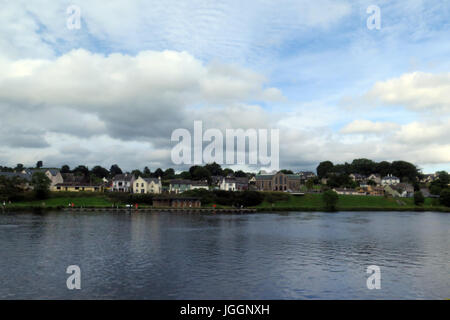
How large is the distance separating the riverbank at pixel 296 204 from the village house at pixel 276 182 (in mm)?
31589

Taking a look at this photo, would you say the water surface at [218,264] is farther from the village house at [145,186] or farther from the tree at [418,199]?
the tree at [418,199]

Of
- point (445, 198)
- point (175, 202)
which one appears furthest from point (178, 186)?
point (445, 198)

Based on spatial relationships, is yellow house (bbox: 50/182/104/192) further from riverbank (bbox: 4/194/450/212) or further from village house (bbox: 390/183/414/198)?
village house (bbox: 390/183/414/198)

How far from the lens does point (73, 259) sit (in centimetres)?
3847

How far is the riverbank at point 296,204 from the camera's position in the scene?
119 meters

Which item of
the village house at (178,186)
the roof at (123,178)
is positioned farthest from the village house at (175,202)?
the roof at (123,178)

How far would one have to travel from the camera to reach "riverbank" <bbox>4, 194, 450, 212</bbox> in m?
119

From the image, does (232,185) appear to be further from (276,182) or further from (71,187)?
(71,187)

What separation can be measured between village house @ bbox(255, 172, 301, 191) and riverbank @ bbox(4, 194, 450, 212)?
3159 centimetres

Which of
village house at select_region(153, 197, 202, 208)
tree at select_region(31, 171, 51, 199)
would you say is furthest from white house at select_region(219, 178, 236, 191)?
tree at select_region(31, 171, 51, 199)

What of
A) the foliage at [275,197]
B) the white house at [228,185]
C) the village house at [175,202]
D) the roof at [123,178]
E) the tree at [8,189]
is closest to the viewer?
the tree at [8,189]

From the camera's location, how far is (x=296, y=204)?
139 meters

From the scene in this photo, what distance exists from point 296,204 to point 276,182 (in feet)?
139
